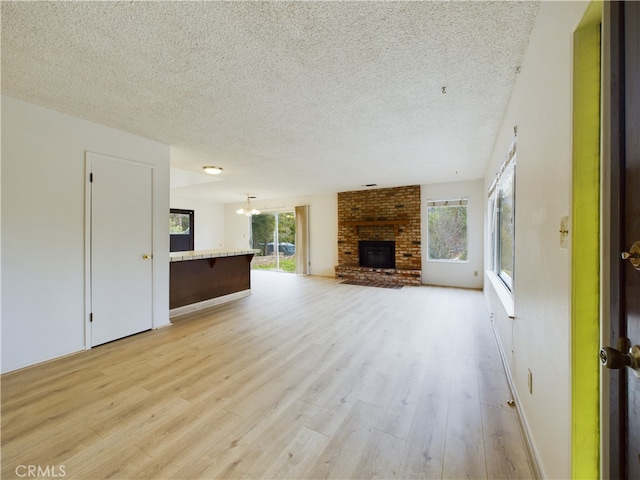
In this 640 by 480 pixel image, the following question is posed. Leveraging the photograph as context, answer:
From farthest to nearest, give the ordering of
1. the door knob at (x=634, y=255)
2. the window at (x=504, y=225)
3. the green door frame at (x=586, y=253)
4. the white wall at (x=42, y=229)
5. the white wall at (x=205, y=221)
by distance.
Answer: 1. the white wall at (x=205, y=221)
2. the window at (x=504, y=225)
3. the white wall at (x=42, y=229)
4. the green door frame at (x=586, y=253)
5. the door knob at (x=634, y=255)

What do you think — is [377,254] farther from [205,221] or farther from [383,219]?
[205,221]

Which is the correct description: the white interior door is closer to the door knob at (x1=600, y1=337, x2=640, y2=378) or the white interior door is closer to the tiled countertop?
the tiled countertop

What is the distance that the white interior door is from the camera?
2904 millimetres

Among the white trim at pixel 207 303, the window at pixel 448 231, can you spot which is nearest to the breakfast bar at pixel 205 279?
the white trim at pixel 207 303

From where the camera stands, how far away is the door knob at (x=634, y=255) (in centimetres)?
64

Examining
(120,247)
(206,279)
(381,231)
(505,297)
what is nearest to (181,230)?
(206,279)

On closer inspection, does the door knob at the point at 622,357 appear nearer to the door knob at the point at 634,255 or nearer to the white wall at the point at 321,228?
the door knob at the point at 634,255

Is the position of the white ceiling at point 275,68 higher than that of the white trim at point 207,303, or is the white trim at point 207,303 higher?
the white ceiling at point 275,68

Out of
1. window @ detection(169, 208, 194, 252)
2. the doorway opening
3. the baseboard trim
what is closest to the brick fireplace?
the doorway opening

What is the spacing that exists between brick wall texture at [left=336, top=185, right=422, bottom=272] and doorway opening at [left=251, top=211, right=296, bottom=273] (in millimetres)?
1858

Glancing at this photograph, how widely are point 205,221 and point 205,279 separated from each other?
5.32 meters

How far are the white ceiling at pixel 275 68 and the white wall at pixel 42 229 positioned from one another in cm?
22

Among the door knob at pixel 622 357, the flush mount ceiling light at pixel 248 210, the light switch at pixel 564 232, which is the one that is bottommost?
the door knob at pixel 622 357

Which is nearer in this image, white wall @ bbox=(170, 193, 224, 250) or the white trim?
the white trim
